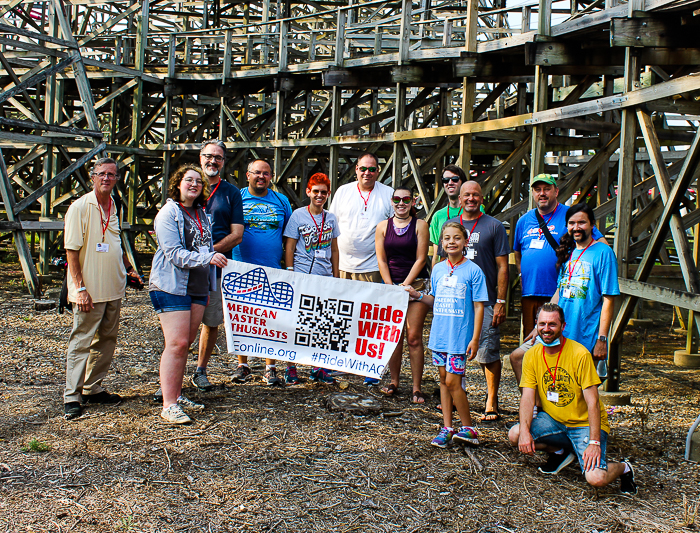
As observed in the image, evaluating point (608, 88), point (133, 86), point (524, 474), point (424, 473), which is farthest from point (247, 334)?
point (133, 86)

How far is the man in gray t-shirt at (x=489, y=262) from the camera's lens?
17.8 feet

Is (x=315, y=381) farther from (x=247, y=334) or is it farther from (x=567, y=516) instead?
(x=567, y=516)

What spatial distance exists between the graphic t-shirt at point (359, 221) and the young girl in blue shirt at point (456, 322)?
1430 millimetres

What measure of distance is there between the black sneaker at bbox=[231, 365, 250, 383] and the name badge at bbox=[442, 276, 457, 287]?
98.0 inches

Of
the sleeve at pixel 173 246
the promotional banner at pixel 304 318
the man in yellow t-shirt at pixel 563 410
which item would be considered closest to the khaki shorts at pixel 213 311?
the promotional banner at pixel 304 318

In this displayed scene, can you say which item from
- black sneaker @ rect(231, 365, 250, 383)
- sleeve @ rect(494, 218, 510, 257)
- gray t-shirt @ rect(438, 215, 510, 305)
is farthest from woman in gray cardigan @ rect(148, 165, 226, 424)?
sleeve @ rect(494, 218, 510, 257)

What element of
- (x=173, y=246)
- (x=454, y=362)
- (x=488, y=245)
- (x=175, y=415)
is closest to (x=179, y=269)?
(x=173, y=246)

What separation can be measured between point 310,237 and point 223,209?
84 centimetres

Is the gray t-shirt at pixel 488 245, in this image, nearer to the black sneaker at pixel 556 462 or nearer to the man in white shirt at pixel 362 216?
the man in white shirt at pixel 362 216

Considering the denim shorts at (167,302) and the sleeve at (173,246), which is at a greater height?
the sleeve at (173,246)

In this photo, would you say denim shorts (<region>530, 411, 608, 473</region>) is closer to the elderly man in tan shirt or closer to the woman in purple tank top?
the woman in purple tank top

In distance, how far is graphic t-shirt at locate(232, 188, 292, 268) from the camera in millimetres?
6133

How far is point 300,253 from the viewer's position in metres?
6.21

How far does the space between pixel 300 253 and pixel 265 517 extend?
9.31 ft
